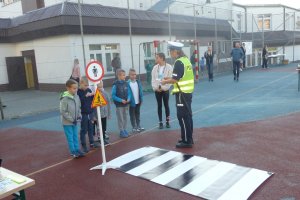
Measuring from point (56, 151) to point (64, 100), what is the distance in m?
1.48

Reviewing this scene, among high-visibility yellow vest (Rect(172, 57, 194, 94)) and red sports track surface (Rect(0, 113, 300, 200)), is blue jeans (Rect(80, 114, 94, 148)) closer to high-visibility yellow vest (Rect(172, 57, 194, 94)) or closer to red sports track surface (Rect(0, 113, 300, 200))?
red sports track surface (Rect(0, 113, 300, 200))

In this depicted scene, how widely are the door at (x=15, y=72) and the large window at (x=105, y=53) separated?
17.4ft

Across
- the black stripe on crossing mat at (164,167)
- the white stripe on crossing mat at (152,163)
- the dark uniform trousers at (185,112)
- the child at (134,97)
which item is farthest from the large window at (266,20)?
the black stripe on crossing mat at (164,167)

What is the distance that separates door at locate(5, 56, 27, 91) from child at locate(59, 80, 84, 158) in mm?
14920

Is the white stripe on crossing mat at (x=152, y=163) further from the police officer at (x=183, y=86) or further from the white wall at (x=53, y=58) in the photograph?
the white wall at (x=53, y=58)

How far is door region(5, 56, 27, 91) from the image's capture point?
1919 centimetres

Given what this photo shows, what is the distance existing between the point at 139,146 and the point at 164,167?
1.51 metres

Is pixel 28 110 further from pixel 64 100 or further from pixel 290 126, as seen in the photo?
pixel 290 126

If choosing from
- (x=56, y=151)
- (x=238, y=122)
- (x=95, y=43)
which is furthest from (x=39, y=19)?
(x=238, y=122)

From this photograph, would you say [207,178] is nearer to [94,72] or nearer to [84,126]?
[94,72]

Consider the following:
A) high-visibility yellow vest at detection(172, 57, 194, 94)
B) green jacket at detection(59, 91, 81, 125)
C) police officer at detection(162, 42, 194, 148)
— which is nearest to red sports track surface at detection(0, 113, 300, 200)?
police officer at detection(162, 42, 194, 148)

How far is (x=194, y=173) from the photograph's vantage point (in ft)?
16.3

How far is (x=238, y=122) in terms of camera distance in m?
8.14

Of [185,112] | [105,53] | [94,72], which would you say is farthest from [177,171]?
[105,53]
